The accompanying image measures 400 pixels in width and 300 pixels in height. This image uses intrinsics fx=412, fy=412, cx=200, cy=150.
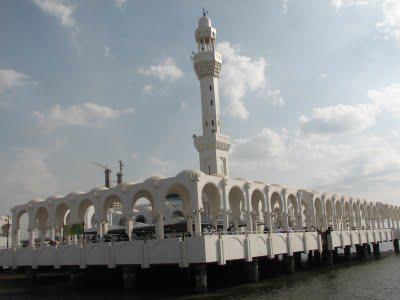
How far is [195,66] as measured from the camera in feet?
218

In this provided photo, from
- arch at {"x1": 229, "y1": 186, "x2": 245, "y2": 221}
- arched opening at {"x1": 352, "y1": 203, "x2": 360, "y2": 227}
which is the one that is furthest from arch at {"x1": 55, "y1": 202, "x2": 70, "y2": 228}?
arched opening at {"x1": 352, "y1": 203, "x2": 360, "y2": 227}

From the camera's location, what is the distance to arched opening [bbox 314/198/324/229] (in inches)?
2662

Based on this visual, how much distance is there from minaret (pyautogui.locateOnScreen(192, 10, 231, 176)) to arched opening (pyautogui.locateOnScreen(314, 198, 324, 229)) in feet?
53.0

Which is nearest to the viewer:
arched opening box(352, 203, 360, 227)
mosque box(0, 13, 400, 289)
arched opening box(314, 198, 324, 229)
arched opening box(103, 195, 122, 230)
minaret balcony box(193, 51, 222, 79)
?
mosque box(0, 13, 400, 289)

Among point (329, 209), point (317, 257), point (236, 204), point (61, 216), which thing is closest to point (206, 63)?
point (236, 204)

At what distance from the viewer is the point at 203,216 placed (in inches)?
2426

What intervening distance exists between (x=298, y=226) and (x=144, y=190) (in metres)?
25.9

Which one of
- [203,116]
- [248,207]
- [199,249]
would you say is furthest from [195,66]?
[199,249]

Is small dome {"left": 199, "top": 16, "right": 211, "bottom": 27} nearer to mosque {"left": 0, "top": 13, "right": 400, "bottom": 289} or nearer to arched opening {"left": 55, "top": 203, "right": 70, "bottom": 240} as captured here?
mosque {"left": 0, "top": 13, "right": 400, "bottom": 289}

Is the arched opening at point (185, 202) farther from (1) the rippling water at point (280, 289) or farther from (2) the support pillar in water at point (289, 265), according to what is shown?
(2) the support pillar in water at point (289, 265)

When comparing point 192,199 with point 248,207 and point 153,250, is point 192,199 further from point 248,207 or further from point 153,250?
point 248,207

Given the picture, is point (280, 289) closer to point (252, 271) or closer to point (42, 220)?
point (252, 271)

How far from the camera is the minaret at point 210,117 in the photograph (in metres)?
63.7

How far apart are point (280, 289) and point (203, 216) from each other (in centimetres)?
2476
